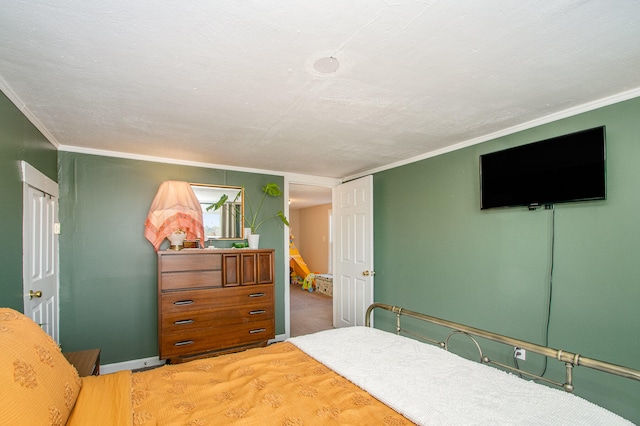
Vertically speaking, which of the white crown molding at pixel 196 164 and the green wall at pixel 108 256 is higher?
the white crown molding at pixel 196 164

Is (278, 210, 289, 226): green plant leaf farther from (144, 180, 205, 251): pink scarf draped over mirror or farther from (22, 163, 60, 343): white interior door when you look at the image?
(22, 163, 60, 343): white interior door

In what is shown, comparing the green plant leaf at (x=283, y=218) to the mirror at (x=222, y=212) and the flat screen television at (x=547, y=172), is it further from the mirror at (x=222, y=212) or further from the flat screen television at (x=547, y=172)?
the flat screen television at (x=547, y=172)

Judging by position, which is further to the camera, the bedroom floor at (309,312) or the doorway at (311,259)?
the doorway at (311,259)

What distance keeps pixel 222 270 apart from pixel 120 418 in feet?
7.29

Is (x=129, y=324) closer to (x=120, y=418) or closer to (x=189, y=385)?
(x=189, y=385)

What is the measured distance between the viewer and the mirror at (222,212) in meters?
3.77

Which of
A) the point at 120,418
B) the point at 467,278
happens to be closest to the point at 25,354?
the point at 120,418

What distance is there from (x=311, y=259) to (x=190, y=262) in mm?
6522

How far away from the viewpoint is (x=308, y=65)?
5.36 feet

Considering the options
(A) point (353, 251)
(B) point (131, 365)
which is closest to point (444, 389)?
(A) point (353, 251)

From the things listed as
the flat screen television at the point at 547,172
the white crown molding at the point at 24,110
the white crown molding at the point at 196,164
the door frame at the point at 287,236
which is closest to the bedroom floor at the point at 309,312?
the door frame at the point at 287,236

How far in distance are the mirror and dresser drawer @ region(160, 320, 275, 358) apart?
109 centimetres

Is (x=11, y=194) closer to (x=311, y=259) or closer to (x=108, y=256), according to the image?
(x=108, y=256)

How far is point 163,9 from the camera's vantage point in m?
1.22
